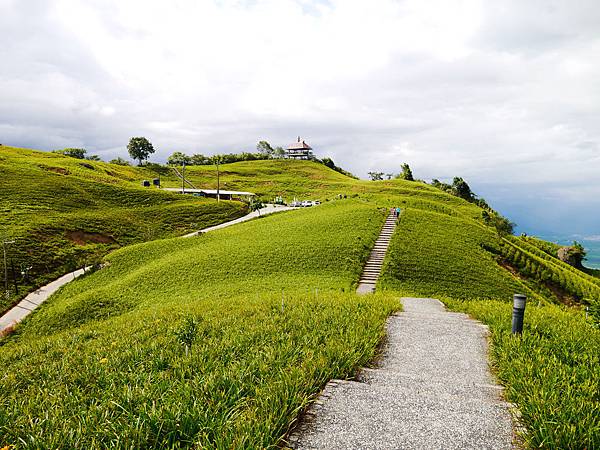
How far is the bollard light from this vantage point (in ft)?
28.5

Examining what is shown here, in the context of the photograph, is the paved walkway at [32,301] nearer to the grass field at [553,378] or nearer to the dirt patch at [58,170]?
the grass field at [553,378]

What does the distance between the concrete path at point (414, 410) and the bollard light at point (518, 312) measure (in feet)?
4.38

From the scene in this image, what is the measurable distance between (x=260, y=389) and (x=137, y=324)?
25.9 ft

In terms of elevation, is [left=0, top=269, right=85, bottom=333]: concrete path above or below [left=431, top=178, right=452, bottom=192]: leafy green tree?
below

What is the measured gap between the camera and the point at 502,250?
3453 centimetres

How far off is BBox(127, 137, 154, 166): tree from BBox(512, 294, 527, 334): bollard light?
13117cm

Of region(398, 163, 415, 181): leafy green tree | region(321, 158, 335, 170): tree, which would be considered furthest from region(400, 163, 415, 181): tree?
region(321, 158, 335, 170): tree

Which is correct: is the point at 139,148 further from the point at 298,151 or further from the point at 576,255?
the point at 576,255

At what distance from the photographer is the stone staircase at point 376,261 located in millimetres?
24709

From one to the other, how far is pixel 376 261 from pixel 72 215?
40.1 metres

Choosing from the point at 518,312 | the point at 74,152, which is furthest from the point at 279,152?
the point at 518,312

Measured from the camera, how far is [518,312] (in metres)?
8.77

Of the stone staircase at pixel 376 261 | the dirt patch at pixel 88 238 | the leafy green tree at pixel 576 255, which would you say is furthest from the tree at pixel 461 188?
the dirt patch at pixel 88 238

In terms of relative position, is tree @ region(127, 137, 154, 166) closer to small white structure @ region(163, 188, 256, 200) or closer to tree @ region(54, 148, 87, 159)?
tree @ region(54, 148, 87, 159)
